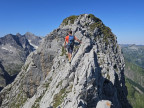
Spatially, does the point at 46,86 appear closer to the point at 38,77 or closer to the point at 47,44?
the point at 38,77

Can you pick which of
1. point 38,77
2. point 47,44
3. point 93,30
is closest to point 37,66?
point 38,77

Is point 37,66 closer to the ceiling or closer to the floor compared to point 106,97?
closer to the ceiling

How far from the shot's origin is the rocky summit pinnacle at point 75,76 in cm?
1888

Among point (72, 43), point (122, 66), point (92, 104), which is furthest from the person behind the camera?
point (122, 66)

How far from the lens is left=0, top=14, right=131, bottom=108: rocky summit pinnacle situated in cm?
1888

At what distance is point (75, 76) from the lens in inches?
839

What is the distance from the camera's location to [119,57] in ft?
165

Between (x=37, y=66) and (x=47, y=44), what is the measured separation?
688cm

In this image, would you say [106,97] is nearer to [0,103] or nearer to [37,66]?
[37,66]

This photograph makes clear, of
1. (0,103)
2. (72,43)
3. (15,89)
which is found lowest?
(0,103)

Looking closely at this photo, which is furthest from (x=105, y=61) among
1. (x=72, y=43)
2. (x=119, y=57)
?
(x=119, y=57)

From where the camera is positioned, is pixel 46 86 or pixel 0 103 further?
pixel 0 103

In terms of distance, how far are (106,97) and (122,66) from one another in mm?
25688

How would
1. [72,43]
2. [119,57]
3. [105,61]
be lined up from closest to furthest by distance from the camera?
1. [72,43]
2. [105,61]
3. [119,57]
